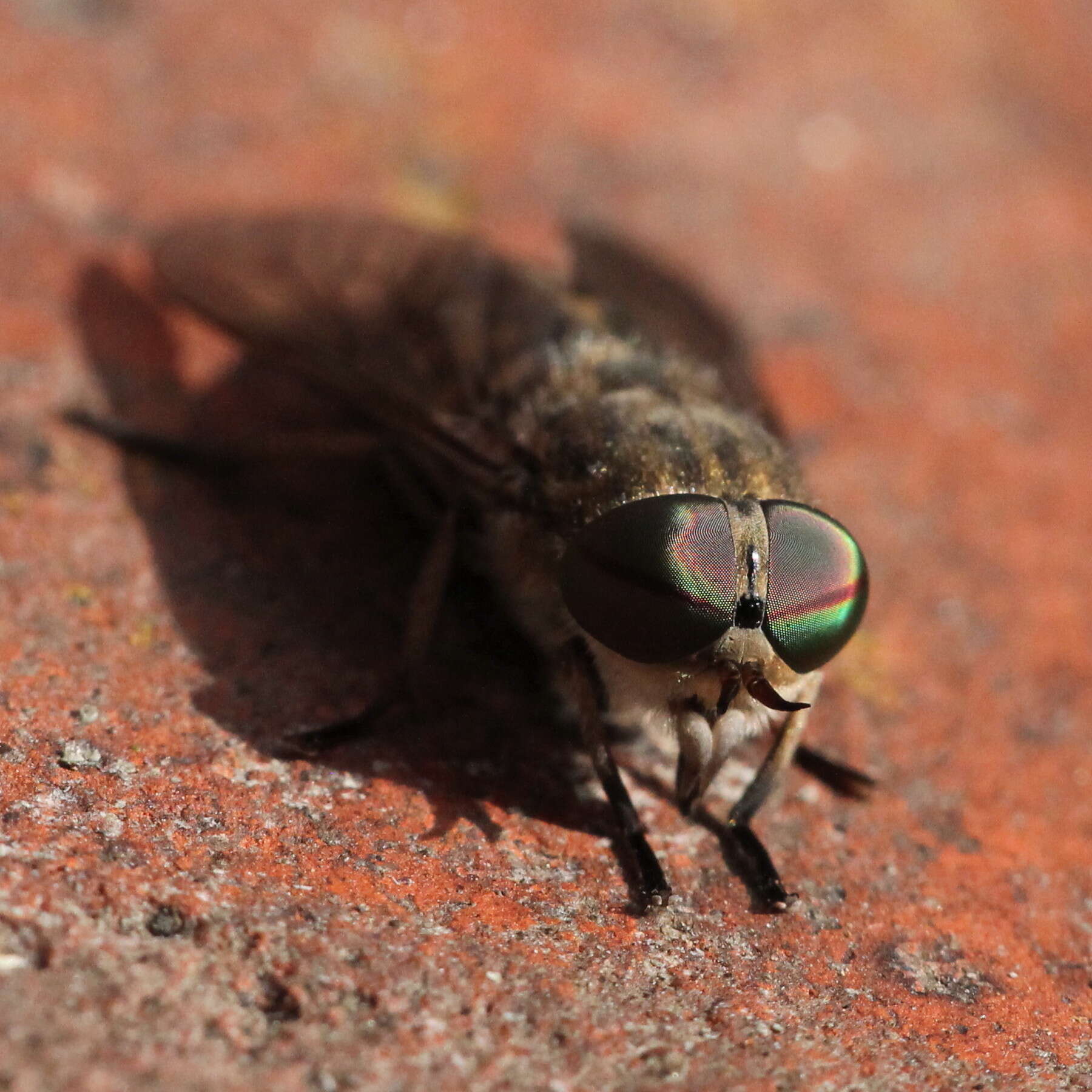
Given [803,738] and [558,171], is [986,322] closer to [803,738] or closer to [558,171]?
[558,171]

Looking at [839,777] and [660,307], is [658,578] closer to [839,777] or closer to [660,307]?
[839,777]

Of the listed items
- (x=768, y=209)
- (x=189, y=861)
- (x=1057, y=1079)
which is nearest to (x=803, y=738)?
(x=1057, y=1079)

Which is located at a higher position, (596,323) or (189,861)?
(596,323)

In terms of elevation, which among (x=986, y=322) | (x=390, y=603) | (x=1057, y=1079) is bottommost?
(x=390, y=603)

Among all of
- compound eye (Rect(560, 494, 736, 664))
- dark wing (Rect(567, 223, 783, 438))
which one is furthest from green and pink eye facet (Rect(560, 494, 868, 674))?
dark wing (Rect(567, 223, 783, 438))

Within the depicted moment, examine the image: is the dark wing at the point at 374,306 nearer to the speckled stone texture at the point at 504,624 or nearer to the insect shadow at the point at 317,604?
the insect shadow at the point at 317,604

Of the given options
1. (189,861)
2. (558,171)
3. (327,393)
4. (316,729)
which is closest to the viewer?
(189,861)

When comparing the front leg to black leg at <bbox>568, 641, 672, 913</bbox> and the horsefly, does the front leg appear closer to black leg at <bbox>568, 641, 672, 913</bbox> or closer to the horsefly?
the horsefly
